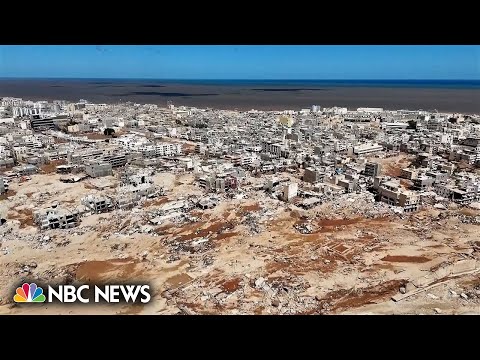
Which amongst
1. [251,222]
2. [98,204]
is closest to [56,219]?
[98,204]

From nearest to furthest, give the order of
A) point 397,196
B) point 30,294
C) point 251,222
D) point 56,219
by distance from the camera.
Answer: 1. point 30,294
2. point 56,219
3. point 251,222
4. point 397,196

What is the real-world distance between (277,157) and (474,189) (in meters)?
4.50

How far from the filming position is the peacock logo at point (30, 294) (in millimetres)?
2937

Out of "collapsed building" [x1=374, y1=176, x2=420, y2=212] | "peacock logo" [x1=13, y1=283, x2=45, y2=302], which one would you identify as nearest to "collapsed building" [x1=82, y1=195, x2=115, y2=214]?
"peacock logo" [x1=13, y1=283, x2=45, y2=302]

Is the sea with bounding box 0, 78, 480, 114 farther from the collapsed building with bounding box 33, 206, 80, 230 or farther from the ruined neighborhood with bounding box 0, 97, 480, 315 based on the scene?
the collapsed building with bounding box 33, 206, 80, 230

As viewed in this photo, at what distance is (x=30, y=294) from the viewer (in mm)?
3086

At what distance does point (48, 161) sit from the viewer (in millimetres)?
9516

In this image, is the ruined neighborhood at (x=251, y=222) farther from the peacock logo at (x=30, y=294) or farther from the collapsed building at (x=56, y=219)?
the peacock logo at (x=30, y=294)

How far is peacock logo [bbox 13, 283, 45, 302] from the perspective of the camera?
2.94m

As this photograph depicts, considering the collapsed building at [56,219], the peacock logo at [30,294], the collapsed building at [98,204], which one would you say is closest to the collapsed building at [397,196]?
the collapsed building at [98,204]

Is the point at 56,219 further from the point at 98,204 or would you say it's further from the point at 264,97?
the point at 264,97

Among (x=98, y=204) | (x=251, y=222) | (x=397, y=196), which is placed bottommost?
(x=251, y=222)
